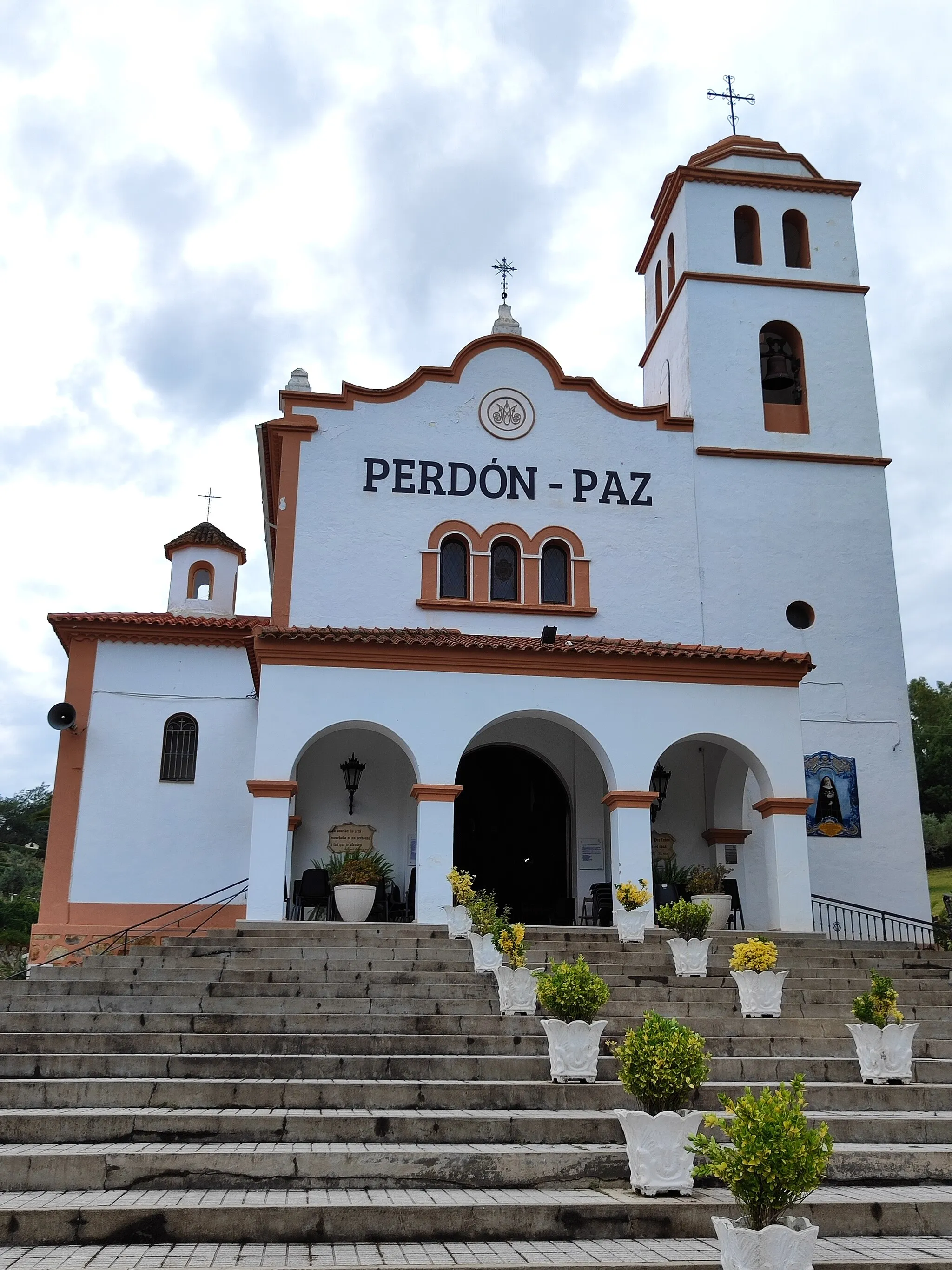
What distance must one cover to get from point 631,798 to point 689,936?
10.8 ft

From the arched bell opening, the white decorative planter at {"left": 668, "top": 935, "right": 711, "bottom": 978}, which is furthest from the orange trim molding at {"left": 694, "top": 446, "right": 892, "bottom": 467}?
the white decorative planter at {"left": 668, "top": 935, "right": 711, "bottom": 978}

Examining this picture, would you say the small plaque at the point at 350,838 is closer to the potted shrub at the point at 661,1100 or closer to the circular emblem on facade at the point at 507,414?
the circular emblem on facade at the point at 507,414

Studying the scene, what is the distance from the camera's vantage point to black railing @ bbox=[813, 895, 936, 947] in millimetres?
18016

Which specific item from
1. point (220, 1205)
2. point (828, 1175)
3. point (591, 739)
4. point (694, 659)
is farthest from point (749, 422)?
point (220, 1205)

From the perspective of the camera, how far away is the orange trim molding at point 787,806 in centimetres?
1592

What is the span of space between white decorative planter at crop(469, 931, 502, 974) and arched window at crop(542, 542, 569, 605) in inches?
344

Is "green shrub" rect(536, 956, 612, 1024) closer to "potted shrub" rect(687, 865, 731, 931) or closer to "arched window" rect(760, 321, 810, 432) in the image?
"potted shrub" rect(687, 865, 731, 931)

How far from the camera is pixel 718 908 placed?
15.7m

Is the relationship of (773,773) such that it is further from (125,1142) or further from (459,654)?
(125,1142)

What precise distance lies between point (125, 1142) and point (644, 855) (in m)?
9.31

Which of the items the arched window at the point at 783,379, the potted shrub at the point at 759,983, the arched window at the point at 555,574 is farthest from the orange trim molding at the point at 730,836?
the arched window at the point at 783,379

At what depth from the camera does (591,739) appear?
16141 mm

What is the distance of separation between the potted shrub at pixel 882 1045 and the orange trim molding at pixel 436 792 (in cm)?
690

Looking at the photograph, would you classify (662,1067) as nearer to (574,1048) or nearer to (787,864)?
(574,1048)
